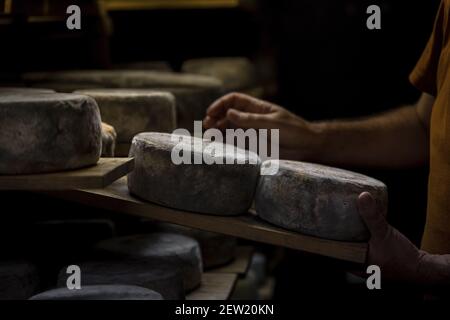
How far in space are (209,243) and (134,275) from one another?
658mm

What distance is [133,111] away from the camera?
229 cm

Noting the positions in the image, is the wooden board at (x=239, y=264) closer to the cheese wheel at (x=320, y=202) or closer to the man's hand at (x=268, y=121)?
the man's hand at (x=268, y=121)

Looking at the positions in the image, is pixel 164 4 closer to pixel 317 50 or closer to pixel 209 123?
pixel 317 50

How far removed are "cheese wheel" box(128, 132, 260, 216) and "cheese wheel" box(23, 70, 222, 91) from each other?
0.99 m

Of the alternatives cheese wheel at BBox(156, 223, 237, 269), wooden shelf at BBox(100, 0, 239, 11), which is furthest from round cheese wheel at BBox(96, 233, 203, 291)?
wooden shelf at BBox(100, 0, 239, 11)

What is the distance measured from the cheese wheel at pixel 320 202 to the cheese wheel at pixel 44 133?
1.48ft

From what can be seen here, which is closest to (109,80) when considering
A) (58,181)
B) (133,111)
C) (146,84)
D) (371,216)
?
(146,84)

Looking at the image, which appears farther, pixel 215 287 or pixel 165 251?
pixel 215 287

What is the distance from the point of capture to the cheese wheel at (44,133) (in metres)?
1.61

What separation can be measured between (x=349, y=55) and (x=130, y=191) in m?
2.87

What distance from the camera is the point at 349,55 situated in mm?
4484

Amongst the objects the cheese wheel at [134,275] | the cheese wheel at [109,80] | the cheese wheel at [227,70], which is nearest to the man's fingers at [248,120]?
the cheese wheel at [134,275]

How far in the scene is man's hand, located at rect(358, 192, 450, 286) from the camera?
1738 mm
